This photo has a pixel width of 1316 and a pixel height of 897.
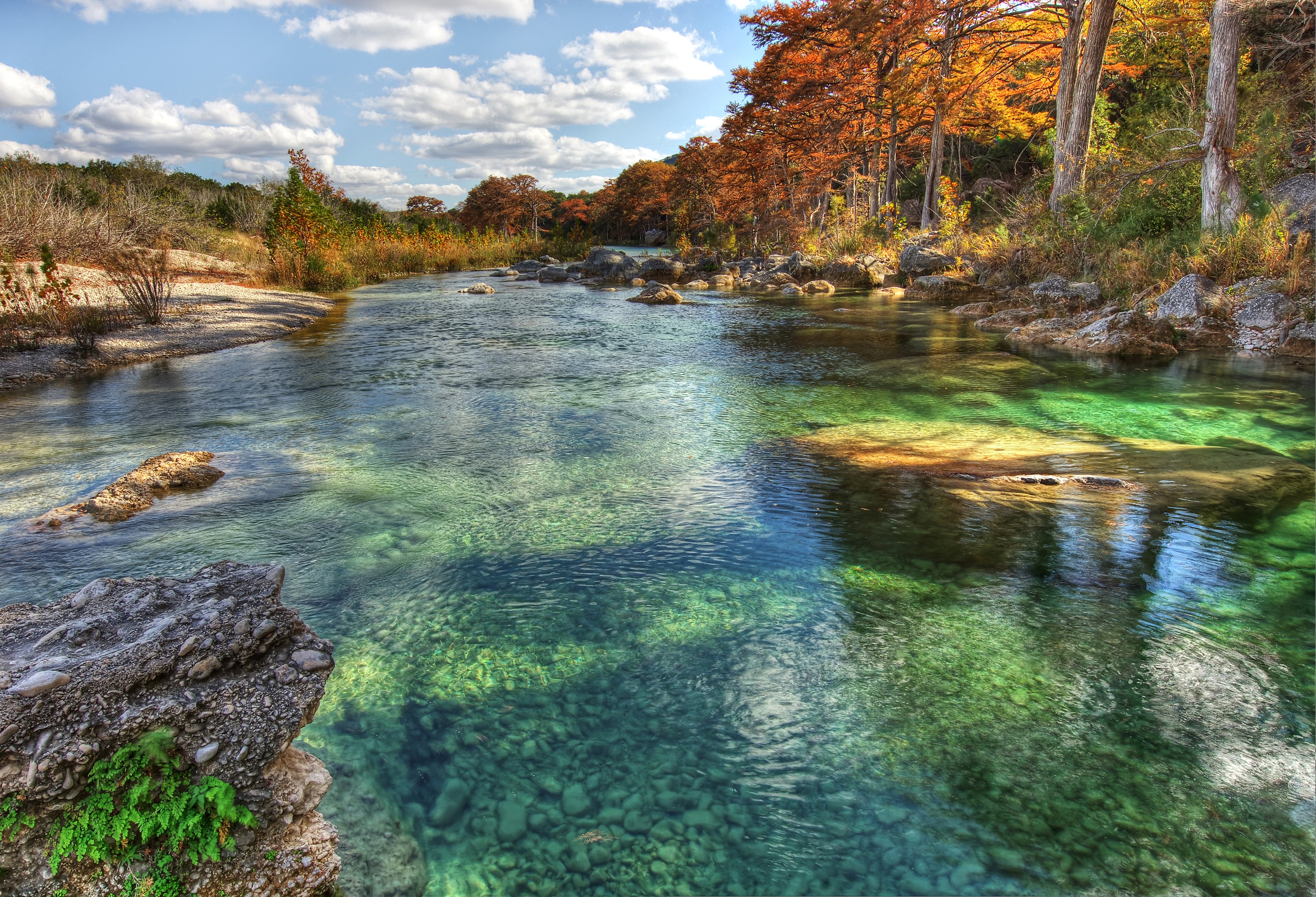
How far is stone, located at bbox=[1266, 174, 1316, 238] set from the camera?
31.1ft

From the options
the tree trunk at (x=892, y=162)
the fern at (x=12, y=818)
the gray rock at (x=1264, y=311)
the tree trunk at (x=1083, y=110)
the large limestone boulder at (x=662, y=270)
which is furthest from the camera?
the large limestone boulder at (x=662, y=270)

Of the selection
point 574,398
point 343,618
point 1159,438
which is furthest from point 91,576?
point 1159,438

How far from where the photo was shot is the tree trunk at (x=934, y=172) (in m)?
21.3

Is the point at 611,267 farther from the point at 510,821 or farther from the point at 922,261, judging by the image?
the point at 510,821

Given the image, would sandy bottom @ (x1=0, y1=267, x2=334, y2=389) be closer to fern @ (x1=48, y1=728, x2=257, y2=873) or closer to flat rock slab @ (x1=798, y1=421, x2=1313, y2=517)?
fern @ (x1=48, y1=728, x2=257, y2=873)

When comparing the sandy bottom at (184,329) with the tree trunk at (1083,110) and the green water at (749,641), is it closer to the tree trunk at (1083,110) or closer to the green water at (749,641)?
the green water at (749,641)

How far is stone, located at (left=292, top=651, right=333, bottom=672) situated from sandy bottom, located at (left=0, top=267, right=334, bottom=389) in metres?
9.69

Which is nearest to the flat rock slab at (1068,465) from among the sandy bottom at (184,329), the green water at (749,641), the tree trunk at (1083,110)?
the green water at (749,641)

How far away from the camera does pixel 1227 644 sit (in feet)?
10.3

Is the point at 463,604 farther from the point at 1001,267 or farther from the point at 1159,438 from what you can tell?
the point at 1001,267

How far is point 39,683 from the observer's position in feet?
5.80

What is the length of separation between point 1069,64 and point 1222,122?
18.1 ft

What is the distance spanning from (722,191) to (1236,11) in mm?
34034

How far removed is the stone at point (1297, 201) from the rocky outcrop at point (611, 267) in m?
19.5
